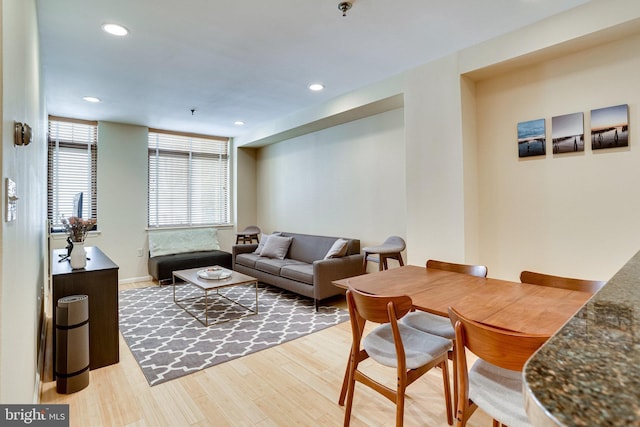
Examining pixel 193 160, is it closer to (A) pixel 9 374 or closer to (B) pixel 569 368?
(A) pixel 9 374

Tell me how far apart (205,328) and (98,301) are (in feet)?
3.54

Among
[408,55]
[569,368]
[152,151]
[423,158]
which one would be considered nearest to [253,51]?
[408,55]

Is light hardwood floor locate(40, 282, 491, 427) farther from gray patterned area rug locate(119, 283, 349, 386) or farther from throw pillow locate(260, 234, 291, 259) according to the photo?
throw pillow locate(260, 234, 291, 259)

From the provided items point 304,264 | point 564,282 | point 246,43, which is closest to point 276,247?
point 304,264

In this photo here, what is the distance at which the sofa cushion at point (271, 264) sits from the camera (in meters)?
4.59

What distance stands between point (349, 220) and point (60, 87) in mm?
3981

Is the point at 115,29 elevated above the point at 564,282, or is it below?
above

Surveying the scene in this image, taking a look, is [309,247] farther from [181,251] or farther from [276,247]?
[181,251]

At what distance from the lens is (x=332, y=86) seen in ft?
12.7

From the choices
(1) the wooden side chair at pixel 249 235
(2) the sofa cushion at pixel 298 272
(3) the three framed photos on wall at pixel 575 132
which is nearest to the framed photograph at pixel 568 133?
(3) the three framed photos on wall at pixel 575 132

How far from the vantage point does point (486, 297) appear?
5.75ft

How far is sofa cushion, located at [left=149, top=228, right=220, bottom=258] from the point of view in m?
5.58

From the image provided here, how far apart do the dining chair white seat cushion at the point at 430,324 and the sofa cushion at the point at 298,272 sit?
1.96 metres

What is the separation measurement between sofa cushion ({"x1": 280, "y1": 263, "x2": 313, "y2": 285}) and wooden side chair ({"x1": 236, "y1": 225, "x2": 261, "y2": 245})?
1964mm
